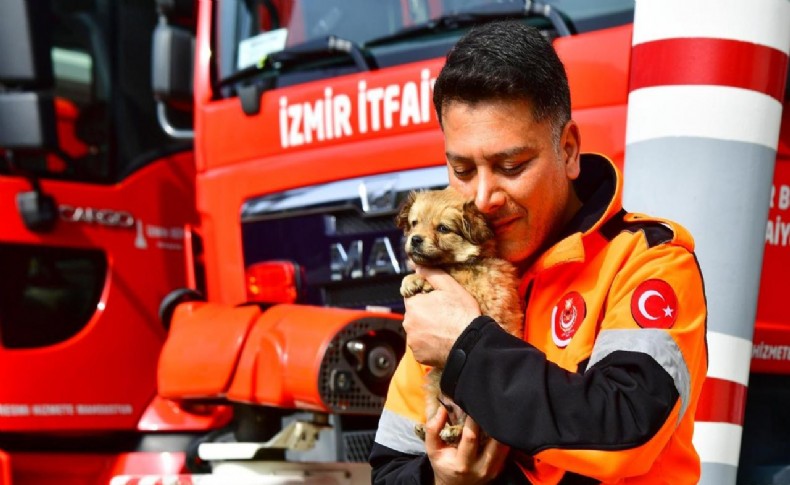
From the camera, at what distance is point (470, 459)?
140 centimetres

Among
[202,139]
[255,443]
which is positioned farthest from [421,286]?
[202,139]

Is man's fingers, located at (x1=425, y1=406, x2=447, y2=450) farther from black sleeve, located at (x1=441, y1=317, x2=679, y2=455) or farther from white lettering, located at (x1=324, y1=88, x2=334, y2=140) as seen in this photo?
white lettering, located at (x1=324, y1=88, x2=334, y2=140)

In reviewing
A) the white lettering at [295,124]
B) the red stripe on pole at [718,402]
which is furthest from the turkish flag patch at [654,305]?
the white lettering at [295,124]

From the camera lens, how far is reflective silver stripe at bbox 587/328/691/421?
1246mm

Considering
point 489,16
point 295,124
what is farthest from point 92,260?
point 489,16

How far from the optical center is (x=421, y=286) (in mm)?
1534

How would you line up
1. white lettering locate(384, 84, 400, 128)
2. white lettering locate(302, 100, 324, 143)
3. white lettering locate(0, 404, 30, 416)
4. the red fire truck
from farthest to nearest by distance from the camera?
the red fire truck, white lettering locate(0, 404, 30, 416), white lettering locate(302, 100, 324, 143), white lettering locate(384, 84, 400, 128)

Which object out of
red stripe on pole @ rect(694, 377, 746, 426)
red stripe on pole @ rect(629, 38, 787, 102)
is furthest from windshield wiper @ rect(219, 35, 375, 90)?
red stripe on pole @ rect(694, 377, 746, 426)

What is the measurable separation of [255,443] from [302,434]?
0.59 ft

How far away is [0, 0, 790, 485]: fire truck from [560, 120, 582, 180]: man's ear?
126cm

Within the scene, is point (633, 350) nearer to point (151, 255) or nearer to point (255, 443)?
point (255, 443)

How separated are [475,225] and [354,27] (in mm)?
2058

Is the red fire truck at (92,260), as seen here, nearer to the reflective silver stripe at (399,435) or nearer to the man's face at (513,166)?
the reflective silver stripe at (399,435)

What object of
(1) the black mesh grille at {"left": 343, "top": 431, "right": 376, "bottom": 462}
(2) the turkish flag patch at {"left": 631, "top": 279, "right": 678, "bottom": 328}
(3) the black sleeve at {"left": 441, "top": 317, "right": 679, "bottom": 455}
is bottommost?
(1) the black mesh grille at {"left": 343, "top": 431, "right": 376, "bottom": 462}
